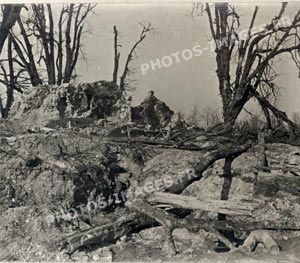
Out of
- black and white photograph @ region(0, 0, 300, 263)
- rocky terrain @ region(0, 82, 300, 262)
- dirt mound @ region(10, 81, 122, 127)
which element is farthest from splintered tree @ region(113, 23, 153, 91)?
rocky terrain @ region(0, 82, 300, 262)

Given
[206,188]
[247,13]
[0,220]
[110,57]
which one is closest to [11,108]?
[110,57]

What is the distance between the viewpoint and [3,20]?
447 cm

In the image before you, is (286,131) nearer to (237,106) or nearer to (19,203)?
(237,106)

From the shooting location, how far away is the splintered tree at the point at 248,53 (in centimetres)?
481

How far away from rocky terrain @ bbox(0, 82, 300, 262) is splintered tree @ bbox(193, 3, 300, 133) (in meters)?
0.68

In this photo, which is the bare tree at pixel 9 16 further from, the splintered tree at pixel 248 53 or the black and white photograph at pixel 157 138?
the splintered tree at pixel 248 53

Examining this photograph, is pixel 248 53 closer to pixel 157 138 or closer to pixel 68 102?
pixel 157 138

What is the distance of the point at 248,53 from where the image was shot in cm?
518

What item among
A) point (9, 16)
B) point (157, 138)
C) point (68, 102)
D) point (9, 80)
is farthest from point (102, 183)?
point (9, 16)

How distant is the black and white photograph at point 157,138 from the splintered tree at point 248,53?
0.02 metres

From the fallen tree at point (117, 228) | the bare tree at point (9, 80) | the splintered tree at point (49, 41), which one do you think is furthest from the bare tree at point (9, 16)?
the fallen tree at point (117, 228)

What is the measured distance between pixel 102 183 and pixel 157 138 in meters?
0.98

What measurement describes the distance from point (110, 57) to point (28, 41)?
3.49 feet

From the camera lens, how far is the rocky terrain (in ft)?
13.1
